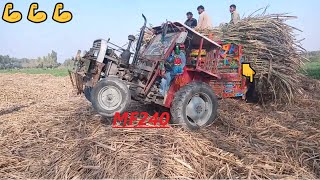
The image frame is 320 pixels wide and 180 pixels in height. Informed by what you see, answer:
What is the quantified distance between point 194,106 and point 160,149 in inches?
56.4

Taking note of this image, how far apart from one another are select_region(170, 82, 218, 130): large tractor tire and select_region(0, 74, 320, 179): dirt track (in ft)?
0.69

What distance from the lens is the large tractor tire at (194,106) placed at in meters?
5.32

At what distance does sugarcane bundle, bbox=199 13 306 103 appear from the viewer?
750 centimetres

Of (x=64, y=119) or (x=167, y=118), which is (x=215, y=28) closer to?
(x=167, y=118)

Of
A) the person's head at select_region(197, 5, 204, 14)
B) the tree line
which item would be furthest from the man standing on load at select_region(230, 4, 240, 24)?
the tree line

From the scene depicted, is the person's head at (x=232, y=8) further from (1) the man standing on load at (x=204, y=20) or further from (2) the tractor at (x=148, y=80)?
(2) the tractor at (x=148, y=80)

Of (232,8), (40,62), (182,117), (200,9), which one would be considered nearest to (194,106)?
(182,117)

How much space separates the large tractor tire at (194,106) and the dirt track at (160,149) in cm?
21

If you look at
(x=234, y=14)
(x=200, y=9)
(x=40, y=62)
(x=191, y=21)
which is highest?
(x=200, y=9)

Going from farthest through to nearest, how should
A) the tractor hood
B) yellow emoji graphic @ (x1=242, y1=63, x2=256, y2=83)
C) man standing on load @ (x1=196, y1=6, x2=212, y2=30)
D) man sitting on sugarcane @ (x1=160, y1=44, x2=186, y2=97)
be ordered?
man standing on load @ (x1=196, y1=6, x2=212, y2=30) < yellow emoji graphic @ (x1=242, y1=63, x2=256, y2=83) < the tractor hood < man sitting on sugarcane @ (x1=160, y1=44, x2=186, y2=97)

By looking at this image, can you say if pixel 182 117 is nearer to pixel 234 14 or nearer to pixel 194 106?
pixel 194 106

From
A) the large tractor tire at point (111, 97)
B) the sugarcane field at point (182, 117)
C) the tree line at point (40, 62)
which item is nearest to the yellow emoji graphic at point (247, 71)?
the sugarcane field at point (182, 117)

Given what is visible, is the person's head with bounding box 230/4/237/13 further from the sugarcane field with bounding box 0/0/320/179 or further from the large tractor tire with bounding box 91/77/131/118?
the large tractor tire with bounding box 91/77/131/118

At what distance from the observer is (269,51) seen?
7.52m
